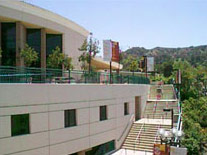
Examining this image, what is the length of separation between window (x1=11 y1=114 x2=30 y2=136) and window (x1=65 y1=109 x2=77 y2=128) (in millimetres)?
3324

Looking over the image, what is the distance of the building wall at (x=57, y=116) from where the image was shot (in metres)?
14.8

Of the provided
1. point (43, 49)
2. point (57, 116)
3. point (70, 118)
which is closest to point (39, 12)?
point (43, 49)

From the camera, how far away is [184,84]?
54.2 m

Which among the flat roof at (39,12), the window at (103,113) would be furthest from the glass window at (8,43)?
the window at (103,113)

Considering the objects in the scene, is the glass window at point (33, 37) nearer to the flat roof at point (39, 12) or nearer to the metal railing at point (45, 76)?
the flat roof at point (39, 12)

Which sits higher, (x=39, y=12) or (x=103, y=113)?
(x=39, y=12)

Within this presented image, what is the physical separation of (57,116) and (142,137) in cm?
1054

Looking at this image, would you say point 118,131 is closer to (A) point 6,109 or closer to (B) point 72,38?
(A) point 6,109

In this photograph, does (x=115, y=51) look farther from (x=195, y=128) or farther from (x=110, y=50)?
(x=195, y=128)

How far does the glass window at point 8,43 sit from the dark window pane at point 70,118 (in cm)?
1538

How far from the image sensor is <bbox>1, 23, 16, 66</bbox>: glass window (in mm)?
30719

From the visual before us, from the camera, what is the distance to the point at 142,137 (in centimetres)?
2506

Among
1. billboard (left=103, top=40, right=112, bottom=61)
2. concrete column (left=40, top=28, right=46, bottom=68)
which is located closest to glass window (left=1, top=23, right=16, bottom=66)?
concrete column (left=40, top=28, right=46, bottom=68)

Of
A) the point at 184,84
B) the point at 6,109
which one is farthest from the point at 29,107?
the point at 184,84
